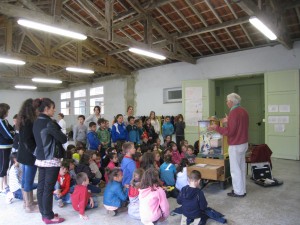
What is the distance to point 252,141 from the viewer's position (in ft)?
30.2

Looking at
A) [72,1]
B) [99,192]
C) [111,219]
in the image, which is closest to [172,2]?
[72,1]

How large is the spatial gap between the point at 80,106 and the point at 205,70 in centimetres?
940

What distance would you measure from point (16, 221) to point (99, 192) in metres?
1.39

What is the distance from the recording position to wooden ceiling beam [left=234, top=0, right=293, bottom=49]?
4289 mm

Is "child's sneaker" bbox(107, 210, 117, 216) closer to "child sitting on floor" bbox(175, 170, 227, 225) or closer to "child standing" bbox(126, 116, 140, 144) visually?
"child sitting on floor" bbox(175, 170, 227, 225)

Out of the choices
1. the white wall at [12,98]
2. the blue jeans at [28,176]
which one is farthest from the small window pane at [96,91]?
the blue jeans at [28,176]

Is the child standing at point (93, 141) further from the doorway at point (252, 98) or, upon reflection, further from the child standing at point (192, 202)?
the doorway at point (252, 98)

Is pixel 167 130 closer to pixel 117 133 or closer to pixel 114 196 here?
pixel 117 133

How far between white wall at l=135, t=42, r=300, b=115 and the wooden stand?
452 centimetres

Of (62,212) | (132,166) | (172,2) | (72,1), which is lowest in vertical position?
(62,212)

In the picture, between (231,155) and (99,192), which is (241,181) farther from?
(99,192)

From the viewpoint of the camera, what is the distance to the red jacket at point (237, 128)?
12.9ft

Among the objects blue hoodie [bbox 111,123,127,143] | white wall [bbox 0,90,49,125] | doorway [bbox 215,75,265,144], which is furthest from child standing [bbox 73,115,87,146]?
white wall [bbox 0,90,49,125]

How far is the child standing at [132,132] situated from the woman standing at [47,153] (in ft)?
9.27
